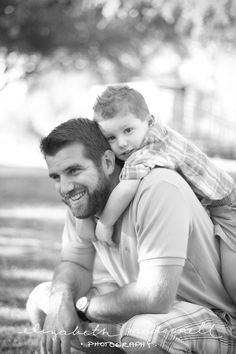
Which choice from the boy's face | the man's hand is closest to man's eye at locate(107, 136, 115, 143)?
the boy's face

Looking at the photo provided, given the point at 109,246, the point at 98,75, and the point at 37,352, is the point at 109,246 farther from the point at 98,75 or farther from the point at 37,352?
the point at 98,75

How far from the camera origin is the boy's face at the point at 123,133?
3164mm

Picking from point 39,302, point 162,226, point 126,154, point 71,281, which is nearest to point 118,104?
point 126,154

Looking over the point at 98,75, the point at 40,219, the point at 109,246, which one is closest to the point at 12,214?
the point at 40,219

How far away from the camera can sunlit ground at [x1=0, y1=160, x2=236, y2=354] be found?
169 inches

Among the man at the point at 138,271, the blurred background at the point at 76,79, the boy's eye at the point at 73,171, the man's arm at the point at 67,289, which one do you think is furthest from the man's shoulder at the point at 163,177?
the blurred background at the point at 76,79

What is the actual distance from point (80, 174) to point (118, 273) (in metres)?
0.59

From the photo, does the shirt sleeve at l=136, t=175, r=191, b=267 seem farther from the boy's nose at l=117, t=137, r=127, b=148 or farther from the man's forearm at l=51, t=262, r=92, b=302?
the man's forearm at l=51, t=262, r=92, b=302

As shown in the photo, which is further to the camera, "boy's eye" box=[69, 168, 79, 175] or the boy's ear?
the boy's ear

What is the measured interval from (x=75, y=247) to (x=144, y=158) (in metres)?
0.78

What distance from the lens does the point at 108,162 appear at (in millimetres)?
3141

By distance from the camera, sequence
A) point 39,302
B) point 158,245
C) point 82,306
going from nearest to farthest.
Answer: point 158,245, point 82,306, point 39,302

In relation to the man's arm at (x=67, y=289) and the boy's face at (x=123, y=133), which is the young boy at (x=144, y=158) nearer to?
the boy's face at (x=123, y=133)

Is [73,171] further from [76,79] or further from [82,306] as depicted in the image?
[76,79]
